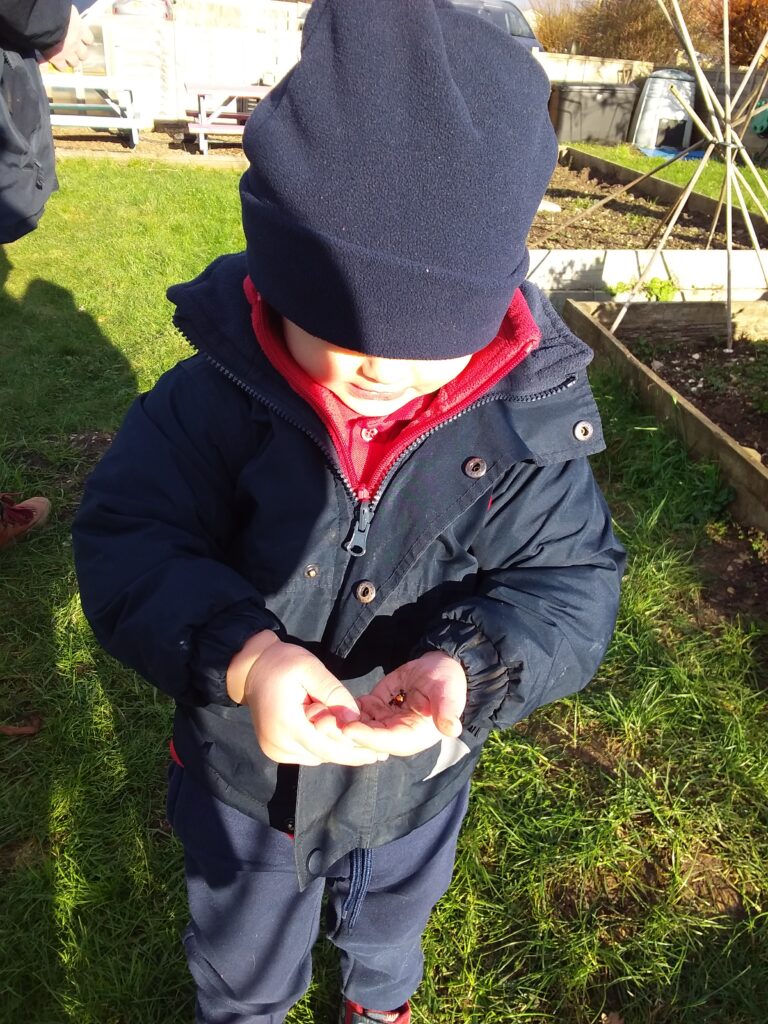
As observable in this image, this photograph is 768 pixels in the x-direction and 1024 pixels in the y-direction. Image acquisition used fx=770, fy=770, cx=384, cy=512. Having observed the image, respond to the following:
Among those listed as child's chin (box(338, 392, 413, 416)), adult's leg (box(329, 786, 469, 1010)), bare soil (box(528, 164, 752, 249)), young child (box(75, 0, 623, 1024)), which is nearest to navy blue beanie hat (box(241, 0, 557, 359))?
young child (box(75, 0, 623, 1024))

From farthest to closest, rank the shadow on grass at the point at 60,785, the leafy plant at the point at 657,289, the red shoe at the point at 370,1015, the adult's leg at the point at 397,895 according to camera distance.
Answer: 1. the leafy plant at the point at 657,289
2. the shadow on grass at the point at 60,785
3. the red shoe at the point at 370,1015
4. the adult's leg at the point at 397,895

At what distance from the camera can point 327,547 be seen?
1.31 meters

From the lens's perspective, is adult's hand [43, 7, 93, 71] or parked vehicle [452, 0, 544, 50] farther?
parked vehicle [452, 0, 544, 50]

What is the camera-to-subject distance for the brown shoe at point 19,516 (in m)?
3.17

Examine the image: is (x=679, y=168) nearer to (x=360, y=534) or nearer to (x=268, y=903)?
(x=360, y=534)

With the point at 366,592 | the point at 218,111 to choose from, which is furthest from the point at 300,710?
the point at 218,111

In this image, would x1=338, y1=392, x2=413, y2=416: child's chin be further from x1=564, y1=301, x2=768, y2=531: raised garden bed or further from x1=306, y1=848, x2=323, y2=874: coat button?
x1=564, y1=301, x2=768, y2=531: raised garden bed

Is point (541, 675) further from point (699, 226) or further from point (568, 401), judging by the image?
point (699, 226)

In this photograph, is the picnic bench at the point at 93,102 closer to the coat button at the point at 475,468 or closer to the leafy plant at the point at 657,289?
the leafy plant at the point at 657,289

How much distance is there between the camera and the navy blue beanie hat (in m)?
0.95

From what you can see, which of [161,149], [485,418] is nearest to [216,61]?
[161,149]

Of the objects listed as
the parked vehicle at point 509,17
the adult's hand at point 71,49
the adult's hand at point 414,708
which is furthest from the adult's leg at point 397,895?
the parked vehicle at point 509,17

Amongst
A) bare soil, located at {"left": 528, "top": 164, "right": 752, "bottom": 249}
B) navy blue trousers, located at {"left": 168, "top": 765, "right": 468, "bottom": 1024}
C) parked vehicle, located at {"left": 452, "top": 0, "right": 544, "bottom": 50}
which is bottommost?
bare soil, located at {"left": 528, "top": 164, "right": 752, "bottom": 249}

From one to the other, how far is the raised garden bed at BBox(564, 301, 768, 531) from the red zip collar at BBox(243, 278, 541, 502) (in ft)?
7.57
